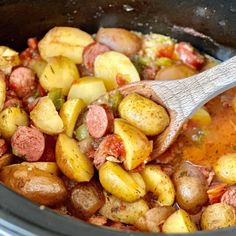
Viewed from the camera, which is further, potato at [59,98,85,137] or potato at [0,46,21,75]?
potato at [0,46,21,75]

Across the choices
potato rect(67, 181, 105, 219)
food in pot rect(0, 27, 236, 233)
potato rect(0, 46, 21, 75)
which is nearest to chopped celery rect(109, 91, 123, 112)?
food in pot rect(0, 27, 236, 233)

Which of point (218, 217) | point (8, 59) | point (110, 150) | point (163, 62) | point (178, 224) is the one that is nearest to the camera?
point (178, 224)

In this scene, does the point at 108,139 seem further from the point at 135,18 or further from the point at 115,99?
the point at 135,18

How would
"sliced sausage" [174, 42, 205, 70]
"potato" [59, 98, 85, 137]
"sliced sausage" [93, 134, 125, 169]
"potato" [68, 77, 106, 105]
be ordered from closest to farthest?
1. "sliced sausage" [93, 134, 125, 169]
2. "potato" [59, 98, 85, 137]
3. "potato" [68, 77, 106, 105]
4. "sliced sausage" [174, 42, 205, 70]

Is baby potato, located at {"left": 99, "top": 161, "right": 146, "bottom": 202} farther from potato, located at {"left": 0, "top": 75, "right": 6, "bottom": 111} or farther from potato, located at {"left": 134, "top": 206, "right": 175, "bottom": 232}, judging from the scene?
potato, located at {"left": 0, "top": 75, "right": 6, "bottom": 111}

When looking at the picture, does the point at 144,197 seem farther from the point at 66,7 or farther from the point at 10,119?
the point at 66,7

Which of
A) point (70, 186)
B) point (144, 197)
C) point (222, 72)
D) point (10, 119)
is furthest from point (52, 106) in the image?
point (222, 72)

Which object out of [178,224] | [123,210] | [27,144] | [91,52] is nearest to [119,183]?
[123,210]
